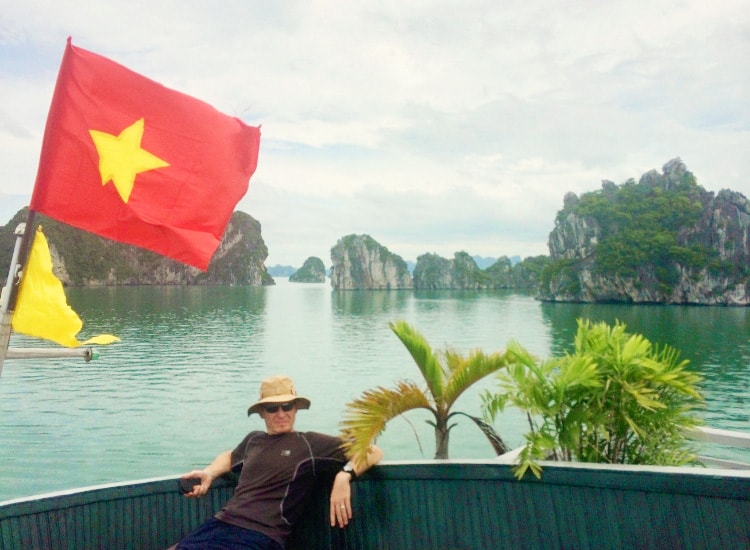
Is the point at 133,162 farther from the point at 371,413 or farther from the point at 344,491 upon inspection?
the point at 344,491

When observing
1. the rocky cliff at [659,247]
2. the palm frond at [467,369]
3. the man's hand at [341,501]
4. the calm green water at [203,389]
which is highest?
the rocky cliff at [659,247]

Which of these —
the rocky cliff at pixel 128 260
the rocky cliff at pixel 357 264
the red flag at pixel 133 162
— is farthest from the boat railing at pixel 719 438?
the rocky cliff at pixel 357 264

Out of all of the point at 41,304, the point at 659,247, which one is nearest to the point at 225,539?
the point at 41,304

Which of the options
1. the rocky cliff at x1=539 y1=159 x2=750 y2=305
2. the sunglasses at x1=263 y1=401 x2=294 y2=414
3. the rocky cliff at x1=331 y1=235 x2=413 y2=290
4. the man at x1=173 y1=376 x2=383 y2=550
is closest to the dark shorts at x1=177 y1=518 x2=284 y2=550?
the man at x1=173 y1=376 x2=383 y2=550

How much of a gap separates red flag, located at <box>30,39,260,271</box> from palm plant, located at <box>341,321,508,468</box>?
1251 millimetres

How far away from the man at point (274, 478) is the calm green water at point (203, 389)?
3.25 metres

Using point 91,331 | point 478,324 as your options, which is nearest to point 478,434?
point 91,331

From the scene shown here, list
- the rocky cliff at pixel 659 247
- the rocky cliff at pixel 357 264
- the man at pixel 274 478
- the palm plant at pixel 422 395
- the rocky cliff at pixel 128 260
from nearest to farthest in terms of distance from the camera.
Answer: the man at pixel 274 478, the palm plant at pixel 422 395, the rocky cliff at pixel 659 247, the rocky cliff at pixel 128 260, the rocky cliff at pixel 357 264

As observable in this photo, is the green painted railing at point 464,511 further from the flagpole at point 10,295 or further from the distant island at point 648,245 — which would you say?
the distant island at point 648,245

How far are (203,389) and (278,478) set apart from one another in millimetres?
21621

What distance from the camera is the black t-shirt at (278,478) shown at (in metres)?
3.40

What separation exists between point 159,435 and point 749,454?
14768 mm

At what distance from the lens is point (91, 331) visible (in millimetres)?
40875

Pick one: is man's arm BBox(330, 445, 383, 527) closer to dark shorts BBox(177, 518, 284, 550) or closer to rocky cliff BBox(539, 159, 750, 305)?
dark shorts BBox(177, 518, 284, 550)
